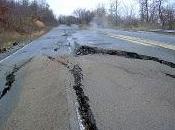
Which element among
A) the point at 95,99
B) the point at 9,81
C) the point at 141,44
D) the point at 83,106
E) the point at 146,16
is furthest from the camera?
the point at 146,16

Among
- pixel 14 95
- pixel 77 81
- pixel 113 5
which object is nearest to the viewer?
pixel 14 95

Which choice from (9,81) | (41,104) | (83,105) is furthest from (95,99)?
(9,81)

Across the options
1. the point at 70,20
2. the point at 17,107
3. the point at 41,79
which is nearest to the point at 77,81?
A: the point at 41,79

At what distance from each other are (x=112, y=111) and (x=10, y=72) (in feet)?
19.2

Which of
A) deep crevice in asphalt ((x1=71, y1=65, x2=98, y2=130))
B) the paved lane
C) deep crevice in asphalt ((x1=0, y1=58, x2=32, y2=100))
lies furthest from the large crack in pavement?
the paved lane

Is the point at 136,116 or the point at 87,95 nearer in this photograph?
the point at 136,116

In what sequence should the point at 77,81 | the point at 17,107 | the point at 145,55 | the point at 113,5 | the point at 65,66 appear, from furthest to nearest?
1. the point at 113,5
2. the point at 145,55
3. the point at 65,66
4. the point at 77,81
5. the point at 17,107

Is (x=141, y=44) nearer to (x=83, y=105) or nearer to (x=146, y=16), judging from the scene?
(x=83, y=105)

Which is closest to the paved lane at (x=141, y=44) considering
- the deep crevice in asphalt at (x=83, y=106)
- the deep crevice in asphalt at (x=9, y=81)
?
the deep crevice in asphalt at (x=83, y=106)

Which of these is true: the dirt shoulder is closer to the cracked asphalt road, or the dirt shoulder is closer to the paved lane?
the cracked asphalt road

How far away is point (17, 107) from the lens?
616 centimetres

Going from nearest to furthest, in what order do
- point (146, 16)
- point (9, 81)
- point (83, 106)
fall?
point (83, 106) < point (9, 81) < point (146, 16)

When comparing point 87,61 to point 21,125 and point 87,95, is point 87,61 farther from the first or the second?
point 21,125

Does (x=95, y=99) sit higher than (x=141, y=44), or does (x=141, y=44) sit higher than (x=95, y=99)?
(x=141, y=44)
